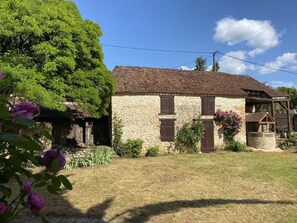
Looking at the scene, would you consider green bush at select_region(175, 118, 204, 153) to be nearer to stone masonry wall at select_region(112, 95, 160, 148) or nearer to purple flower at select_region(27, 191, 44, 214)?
stone masonry wall at select_region(112, 95, 160, 148)

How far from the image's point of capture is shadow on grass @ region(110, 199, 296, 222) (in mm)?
7147

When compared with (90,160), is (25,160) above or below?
above

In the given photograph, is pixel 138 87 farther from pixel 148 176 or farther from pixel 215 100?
pixel 148 176

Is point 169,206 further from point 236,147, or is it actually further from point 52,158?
point 236,147

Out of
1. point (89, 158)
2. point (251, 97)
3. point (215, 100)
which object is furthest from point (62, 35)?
point (251, 97)

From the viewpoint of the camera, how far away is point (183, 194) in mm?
9250

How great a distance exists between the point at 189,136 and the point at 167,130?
1.52 meters

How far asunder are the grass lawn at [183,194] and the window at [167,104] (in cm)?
602

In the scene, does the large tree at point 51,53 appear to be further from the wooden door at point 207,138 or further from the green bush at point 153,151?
the wooden door at point 207,138

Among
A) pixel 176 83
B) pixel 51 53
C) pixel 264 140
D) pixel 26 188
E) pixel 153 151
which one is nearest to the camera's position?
pixel 26 188

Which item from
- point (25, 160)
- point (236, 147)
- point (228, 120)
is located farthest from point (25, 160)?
point (228, 120)

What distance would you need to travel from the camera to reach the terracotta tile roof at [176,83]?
65.6ft

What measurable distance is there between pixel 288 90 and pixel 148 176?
45.8 metres

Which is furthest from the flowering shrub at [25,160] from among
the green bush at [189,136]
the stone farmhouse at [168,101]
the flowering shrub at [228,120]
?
the flowering shrub at [228,120]
